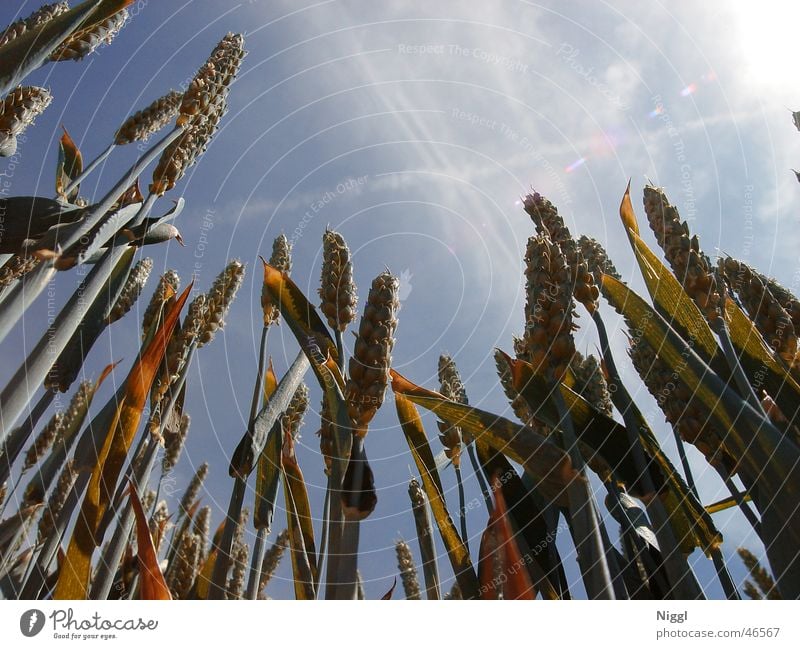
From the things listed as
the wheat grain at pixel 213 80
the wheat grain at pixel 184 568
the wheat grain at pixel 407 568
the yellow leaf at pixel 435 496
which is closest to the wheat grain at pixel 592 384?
the yellow leaf at pixel 435 496

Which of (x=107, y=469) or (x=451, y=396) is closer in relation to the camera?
(x=107, y=469)

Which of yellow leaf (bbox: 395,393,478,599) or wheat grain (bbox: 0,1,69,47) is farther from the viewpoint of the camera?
wheat grain (bbox: 0,1,69,47)

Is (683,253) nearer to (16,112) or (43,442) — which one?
(16,112)

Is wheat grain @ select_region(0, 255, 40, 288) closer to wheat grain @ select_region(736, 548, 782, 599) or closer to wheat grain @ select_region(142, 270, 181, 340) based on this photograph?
wheat grain @ select_region(142, 270, 181, 340)

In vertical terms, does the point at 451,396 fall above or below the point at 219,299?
below

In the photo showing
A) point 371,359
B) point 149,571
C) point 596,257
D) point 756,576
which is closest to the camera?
point 149,571

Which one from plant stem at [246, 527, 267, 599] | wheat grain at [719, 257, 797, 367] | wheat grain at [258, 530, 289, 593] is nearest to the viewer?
plant stem at [246, 527, 267, 599]

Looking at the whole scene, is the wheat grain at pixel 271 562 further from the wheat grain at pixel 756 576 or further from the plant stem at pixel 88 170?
the wheat grain at pixel 756 576

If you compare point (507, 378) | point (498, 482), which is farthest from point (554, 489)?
point (507, 378)

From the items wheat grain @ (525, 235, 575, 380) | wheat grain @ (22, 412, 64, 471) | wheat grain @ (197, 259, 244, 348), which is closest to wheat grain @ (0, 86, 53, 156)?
wheat grain @ (197, 259, 244, 348)

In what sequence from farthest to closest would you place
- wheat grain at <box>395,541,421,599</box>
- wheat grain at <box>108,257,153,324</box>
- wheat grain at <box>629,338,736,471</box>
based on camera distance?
wheat grain at <box>395,541,421,599</box>, wheat grain at <box>108,257,153,324</box>, wheat grain at <box>629,338,736,471</box>

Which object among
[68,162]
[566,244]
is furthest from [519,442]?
[68,162]

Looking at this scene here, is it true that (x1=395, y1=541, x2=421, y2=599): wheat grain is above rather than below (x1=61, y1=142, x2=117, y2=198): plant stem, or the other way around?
below

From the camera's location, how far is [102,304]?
1.55 meters
